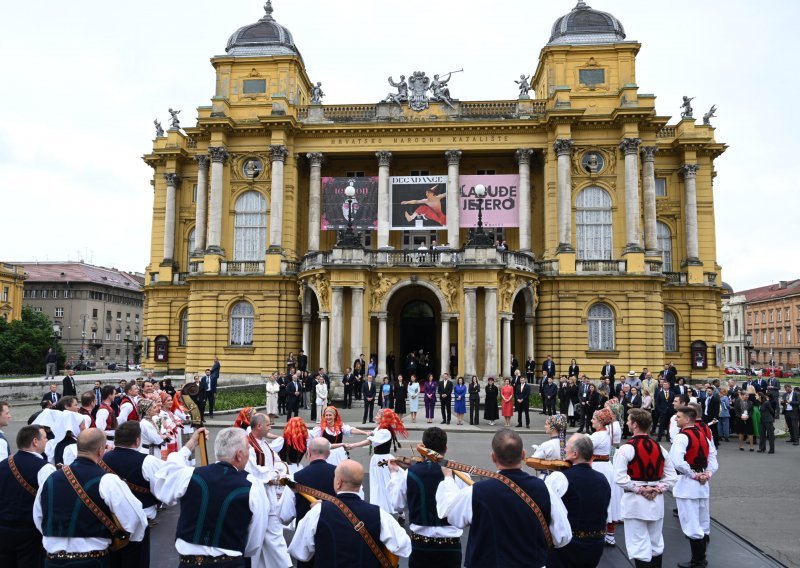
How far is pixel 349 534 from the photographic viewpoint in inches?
186

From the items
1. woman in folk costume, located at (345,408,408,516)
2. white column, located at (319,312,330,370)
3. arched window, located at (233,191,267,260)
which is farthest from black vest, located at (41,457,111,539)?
arched window, located at (233,191,267,260)

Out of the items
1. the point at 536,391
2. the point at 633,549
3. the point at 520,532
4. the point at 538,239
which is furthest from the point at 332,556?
the point at 538,239

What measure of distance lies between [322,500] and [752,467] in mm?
15200

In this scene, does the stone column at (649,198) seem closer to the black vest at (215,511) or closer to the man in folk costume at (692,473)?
the man in folk costume at (692,473)

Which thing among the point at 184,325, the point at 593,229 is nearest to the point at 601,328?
the point at 593,229

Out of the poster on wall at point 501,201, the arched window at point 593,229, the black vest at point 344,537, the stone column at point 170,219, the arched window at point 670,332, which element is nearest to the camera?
the black vest at point 344,537

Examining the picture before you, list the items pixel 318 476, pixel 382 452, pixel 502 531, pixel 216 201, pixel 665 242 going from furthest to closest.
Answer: pixel 665 242
pixel 216 201
pixel 382 452
pixel 318 476
pixel 502 531

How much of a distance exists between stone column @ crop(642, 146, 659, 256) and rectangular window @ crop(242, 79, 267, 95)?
24.8 meters

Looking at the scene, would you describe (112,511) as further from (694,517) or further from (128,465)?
(694,517)

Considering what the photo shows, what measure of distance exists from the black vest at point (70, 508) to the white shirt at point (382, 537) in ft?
5.75

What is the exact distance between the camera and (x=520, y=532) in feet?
16.3

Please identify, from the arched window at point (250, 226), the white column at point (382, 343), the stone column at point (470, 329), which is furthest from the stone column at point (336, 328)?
the arched window at point (250, 226)

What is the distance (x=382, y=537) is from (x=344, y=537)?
0.93 feet

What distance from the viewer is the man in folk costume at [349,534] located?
471cm
